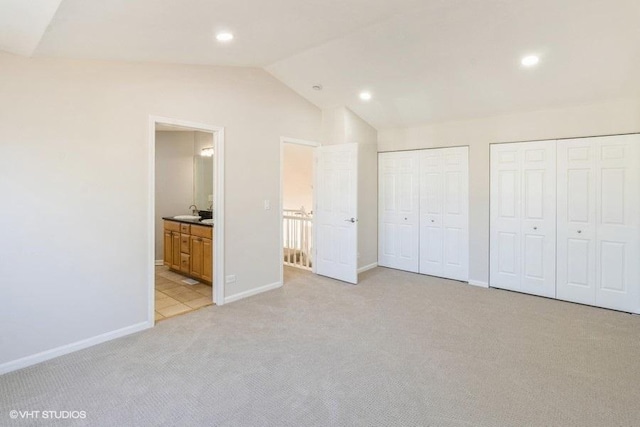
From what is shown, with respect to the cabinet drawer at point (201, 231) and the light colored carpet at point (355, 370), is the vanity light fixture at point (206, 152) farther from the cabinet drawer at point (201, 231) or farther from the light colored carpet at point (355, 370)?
the light colored carpet at point (355, 370)

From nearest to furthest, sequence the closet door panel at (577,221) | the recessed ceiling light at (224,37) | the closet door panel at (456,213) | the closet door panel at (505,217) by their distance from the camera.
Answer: the recessed ceiling light at (224,37), the closet door panel at (577,221), the closet door panel at (505,217), the closet door panel at (456,213)

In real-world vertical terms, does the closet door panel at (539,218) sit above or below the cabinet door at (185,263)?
above

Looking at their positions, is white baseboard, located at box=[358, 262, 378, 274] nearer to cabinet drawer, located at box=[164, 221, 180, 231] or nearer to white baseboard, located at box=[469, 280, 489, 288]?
white baseboard, located at box=[469, 280, 489, 288]

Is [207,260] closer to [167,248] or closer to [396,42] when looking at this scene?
[167,248]

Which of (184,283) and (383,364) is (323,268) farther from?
(383,364)

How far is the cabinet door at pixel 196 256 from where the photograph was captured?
15.0 ft

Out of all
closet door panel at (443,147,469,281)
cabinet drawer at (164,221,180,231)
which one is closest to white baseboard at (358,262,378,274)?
closet door panel at (443,147,469,281)

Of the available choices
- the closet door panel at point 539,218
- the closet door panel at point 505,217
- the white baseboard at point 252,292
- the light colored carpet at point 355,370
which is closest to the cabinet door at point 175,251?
the white baseboard at point 252,292

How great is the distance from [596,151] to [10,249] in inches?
223

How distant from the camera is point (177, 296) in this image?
163 inches

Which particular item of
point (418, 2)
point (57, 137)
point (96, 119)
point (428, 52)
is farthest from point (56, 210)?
point (428, 52)

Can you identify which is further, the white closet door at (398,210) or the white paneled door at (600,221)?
the white closet door at (398,210)

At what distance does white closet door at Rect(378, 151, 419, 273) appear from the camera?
17.5ft

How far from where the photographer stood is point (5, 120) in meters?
2.40
